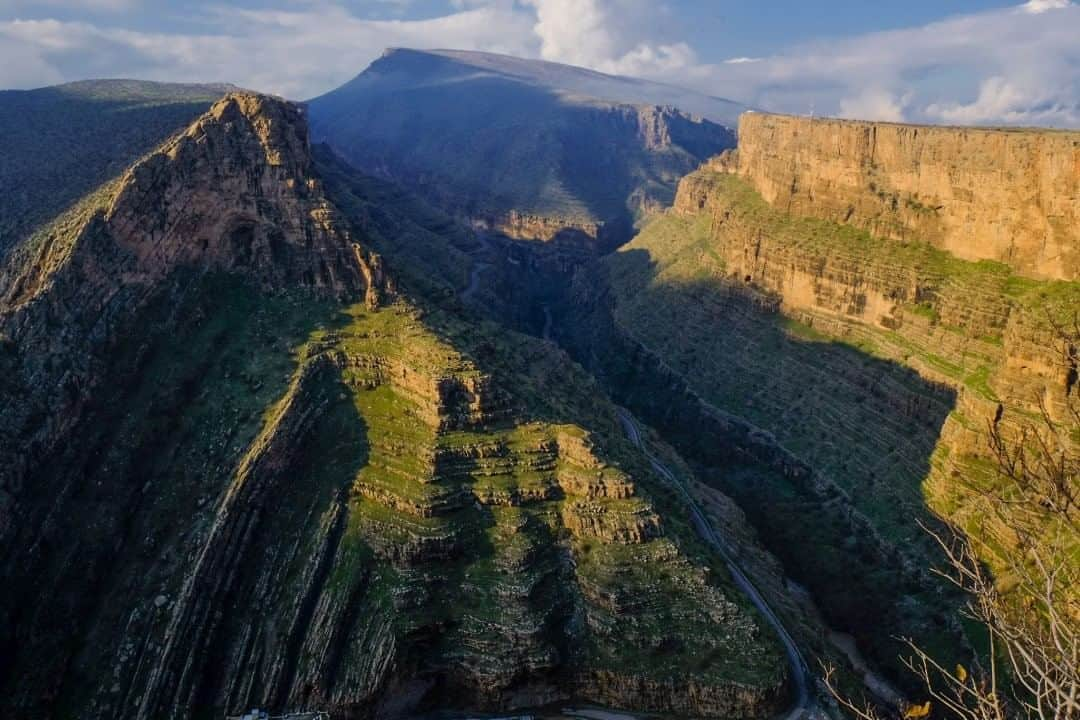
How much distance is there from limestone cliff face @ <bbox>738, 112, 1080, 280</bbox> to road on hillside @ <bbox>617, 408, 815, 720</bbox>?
126ft

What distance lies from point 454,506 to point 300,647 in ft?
38.4

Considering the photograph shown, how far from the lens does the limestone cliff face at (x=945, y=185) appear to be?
73250 millimetres

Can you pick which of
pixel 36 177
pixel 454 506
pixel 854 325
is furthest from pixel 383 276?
pixel 854 325

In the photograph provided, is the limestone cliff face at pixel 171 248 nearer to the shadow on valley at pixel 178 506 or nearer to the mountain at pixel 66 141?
the shadow on valley at pixel 178 506

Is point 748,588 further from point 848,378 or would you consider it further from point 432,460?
point 848,378

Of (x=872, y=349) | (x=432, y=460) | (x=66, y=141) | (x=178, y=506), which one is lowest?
(x=872, y=349)

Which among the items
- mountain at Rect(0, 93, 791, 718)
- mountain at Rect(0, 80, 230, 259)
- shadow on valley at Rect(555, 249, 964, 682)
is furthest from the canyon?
mountain at Rect(0, 80, 230, 259)

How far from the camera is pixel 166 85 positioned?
6442 inches

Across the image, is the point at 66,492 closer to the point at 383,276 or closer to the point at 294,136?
the point at 383,276

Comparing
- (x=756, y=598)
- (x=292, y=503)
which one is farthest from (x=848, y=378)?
(x=292, y=503)

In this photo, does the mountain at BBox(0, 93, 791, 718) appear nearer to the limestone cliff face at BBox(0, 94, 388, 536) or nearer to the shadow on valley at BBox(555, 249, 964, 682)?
the limestone cliff face at BBox(0, 94, 388, 536)

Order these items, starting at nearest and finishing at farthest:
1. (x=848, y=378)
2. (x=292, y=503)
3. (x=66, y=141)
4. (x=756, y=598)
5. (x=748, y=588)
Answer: (x=292, y=503)
(x=756, y=598)
(x=748, y=588)
(x=848, y=378)
(x=66, y=141)

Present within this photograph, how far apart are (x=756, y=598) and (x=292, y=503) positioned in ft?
100

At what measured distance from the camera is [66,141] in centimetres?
9856
